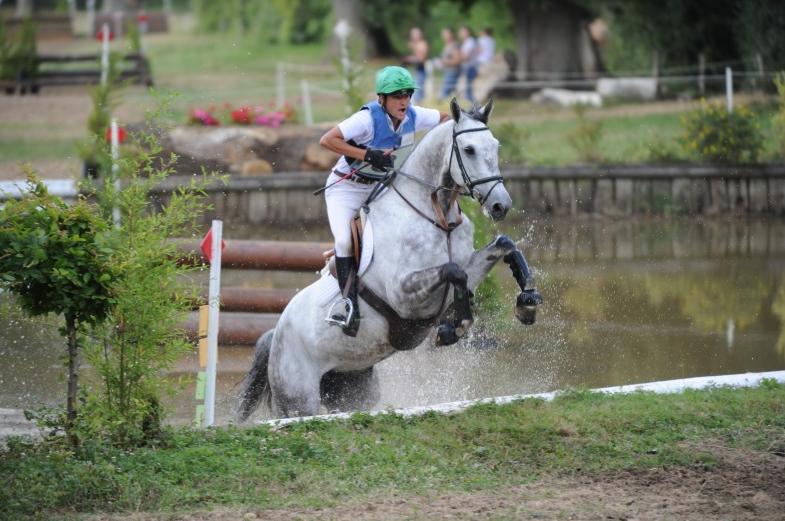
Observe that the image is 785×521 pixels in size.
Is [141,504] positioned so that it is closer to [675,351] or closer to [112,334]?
[112,334]

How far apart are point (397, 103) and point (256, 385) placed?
2.23 meters

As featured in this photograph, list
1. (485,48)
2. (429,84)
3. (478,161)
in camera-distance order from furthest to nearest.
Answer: (485,48)
(429,84)
(478,161)

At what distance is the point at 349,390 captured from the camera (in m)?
7.82

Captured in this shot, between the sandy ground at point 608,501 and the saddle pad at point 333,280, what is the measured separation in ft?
6.46

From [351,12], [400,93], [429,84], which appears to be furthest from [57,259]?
[351,12]

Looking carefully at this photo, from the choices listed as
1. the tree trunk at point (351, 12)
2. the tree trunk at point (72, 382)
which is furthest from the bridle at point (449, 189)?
the tree trunk at point (351, 12)

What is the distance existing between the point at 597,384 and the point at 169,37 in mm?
34662

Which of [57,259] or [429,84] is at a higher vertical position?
[57,259]

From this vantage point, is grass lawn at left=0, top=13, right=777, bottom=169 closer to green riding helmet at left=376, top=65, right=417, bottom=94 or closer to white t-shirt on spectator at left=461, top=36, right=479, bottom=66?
white t-shirt on spectator at left=461, top=36, right=479, bottom=66

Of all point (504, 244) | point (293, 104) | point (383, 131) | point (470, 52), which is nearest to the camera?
point (504, 244)

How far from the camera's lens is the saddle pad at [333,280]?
7082mm

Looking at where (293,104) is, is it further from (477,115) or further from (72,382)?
(72,382)

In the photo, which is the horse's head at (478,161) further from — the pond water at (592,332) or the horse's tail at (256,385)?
the pond water at (592,332)

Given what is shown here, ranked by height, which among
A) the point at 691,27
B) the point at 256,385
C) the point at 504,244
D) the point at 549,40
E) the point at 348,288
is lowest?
the point at 256,385
